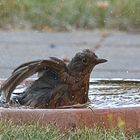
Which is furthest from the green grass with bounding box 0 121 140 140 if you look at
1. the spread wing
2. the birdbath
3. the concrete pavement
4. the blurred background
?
the blurred background

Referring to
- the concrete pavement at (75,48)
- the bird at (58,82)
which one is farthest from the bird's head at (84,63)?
the concrete pavement at (75,48)

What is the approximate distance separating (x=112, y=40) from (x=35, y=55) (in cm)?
171

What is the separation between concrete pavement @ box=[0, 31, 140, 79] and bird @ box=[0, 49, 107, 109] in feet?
9.67

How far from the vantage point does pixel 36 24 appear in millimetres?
11656

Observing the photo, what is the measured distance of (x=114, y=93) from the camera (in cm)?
490

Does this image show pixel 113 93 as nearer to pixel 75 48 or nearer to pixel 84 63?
pixel 84 63

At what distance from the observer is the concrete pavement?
324 inches

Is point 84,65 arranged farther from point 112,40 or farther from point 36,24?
point 36,24

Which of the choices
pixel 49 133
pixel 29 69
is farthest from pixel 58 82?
pixel 49 133

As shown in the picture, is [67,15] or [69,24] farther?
[69,24]

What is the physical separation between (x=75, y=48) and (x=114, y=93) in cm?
483

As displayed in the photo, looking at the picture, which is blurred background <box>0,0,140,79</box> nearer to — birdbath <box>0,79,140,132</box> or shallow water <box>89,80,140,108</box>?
shallow water <box>89,80,140,108</box>

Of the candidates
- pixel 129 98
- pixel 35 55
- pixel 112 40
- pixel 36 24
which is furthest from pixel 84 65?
pixel 36 24

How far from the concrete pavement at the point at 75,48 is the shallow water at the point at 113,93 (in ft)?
7.86
